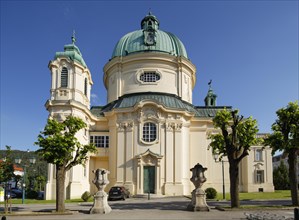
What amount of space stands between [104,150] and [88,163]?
233cm

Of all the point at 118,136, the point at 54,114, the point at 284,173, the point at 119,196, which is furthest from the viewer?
the point at 284,173

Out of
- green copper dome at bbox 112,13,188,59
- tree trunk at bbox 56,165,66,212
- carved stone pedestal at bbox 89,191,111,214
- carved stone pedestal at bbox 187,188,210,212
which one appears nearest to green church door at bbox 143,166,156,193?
green copper dome at bbox 112,13,188,59

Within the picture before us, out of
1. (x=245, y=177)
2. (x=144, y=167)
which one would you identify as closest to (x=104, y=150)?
(x=144, y=167)

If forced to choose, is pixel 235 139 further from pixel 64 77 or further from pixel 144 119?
pixel 64 77

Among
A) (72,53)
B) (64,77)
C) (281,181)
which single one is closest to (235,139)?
(64,77)

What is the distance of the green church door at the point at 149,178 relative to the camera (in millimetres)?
35438

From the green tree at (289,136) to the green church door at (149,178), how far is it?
15.1 meters

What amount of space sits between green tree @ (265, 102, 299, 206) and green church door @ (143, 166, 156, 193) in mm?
15059

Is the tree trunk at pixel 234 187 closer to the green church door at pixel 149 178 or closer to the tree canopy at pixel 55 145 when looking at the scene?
the tree canopy at pixel 55 145

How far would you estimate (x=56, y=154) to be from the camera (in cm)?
2048

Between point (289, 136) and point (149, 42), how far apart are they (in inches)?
931

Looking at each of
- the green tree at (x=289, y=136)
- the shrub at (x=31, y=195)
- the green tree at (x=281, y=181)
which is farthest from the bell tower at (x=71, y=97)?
the green tree at (x=281, y=181)

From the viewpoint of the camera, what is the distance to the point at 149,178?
35.6m

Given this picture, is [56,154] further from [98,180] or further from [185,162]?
[185,162]
